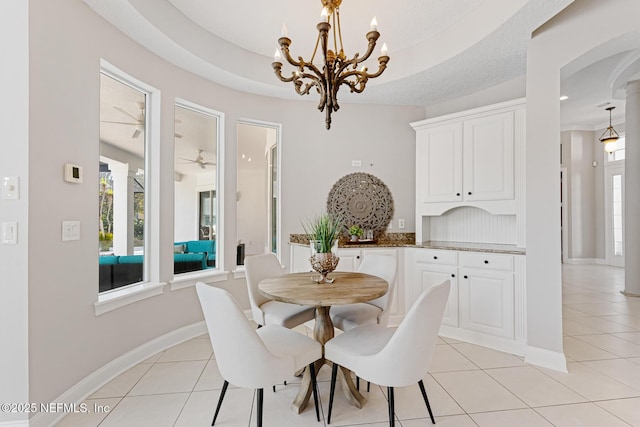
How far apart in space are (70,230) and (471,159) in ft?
11.4

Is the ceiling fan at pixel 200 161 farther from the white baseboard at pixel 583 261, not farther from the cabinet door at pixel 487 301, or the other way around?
the white baseboard at pixel 583 261

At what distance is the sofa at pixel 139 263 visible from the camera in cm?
257

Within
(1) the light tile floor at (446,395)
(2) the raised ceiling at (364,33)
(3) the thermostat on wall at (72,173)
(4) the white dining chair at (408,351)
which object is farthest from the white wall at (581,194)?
(3) the thermostat on wall at (72,173)

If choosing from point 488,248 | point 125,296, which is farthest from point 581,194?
point 125,296

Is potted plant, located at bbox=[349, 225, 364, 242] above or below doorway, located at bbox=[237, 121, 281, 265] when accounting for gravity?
below

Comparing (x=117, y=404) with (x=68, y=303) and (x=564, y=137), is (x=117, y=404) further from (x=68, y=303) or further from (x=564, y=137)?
(x=564, y=137)

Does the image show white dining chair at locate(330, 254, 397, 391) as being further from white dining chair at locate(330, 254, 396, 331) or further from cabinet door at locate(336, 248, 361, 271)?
cabinet door at locate(336, 248, 361, 271)

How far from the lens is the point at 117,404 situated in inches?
82.3

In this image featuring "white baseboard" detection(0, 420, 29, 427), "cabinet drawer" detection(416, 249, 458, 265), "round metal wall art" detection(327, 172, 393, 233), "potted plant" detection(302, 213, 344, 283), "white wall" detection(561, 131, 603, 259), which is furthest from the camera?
"white wall" detection(561, 131, 603, 259)

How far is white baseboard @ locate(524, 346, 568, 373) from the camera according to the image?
2533 mm

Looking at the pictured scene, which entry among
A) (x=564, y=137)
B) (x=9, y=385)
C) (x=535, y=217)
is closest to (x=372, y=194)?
(x=535, y=217)

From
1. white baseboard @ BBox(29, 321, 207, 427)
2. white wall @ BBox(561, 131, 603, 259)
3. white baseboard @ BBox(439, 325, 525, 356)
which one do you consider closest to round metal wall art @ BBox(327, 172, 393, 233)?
white baseboard @ BBox(439, 325, 525, 356)

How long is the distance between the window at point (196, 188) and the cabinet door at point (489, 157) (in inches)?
107

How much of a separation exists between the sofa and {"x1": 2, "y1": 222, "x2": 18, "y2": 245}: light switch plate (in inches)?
26.6
